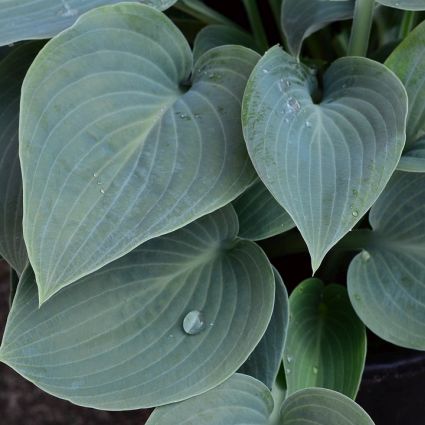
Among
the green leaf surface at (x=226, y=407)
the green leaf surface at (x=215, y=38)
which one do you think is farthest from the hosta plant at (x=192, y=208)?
the green leaf surface at (x=215, y=38)

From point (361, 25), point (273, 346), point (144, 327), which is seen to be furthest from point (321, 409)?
point (361, 25)

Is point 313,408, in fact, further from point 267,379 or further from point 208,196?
point 208,196

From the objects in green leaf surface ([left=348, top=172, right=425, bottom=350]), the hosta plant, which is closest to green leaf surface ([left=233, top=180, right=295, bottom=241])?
the hosta plant

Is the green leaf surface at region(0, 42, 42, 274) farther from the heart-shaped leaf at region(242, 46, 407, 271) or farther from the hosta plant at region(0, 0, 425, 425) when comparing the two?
the heart-shaped leaf at region(242, 46, 407, 271)

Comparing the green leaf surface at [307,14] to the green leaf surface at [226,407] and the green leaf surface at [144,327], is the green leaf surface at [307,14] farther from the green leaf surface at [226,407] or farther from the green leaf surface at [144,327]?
the green leaf surface at [226,407]

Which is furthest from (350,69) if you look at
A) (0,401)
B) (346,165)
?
(0,401)

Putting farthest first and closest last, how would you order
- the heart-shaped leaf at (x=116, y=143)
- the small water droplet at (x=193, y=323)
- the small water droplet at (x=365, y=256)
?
the small water droplet at (x=365, y=256) → the small water droplet at (x=193, y=323) → the heart-shaped leaf at (x=116, y=143)
